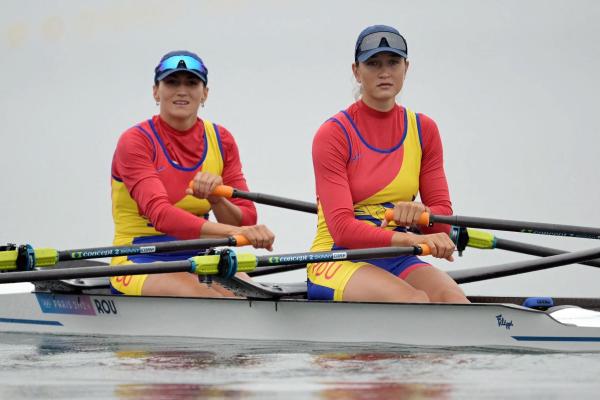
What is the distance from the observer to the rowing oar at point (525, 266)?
673 centimetres

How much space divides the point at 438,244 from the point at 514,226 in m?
0.70

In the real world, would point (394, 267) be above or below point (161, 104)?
below

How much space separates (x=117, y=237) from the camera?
771cm

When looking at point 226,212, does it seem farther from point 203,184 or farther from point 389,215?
point 389,215

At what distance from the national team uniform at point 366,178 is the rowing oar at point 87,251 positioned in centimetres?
55

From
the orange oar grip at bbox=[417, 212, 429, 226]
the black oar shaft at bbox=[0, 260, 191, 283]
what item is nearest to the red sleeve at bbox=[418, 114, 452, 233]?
the orange oar grip at bbox=[417, 212, 429, 226]

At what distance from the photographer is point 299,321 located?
680 centimetres

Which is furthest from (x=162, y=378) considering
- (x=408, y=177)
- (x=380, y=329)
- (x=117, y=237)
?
(x=117, y=237)

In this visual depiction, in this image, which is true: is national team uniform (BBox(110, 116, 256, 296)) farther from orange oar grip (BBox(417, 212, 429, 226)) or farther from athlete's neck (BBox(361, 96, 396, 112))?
orange oar grip (BBox(417, 212, 429, 226))

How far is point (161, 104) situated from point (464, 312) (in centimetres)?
220

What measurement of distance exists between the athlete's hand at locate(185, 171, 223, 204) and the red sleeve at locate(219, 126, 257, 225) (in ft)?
1.37

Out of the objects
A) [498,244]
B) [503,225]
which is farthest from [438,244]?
[498,244]

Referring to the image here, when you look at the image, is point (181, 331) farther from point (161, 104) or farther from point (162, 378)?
point (162, 378)

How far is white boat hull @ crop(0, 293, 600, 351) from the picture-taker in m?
6.28
